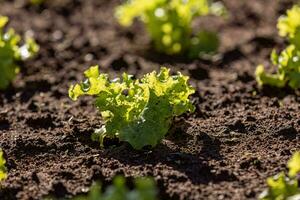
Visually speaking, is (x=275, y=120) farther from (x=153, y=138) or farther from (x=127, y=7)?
(x=127, y=7)

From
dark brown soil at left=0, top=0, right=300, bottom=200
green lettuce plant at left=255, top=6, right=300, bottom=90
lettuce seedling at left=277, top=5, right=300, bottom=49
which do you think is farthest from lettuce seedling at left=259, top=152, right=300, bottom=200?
lettuce seedling at left=277, top=5, right=300, bottom=49

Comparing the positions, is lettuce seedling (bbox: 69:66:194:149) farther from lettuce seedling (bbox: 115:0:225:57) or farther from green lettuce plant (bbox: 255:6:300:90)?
lettuce seedling (bbox: 115:0:225:57)

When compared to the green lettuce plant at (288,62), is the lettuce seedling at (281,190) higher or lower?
lower

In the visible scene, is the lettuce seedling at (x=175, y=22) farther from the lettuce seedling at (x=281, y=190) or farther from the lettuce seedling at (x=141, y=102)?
the lettuce seedling at (x=281, y=190)

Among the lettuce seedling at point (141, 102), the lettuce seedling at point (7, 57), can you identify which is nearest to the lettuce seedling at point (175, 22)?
the lettuce seedling at point (7, 57)

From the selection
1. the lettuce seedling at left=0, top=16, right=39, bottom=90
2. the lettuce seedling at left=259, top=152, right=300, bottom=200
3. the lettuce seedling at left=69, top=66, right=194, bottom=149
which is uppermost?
the lettuce seedling at left=0, top=16, right=39, bottom=90

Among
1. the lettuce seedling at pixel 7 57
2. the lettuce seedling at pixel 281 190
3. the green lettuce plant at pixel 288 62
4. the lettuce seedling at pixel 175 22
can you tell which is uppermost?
the lettuce seedling at pixel 175 22

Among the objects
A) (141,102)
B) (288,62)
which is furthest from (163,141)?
(288,62)
